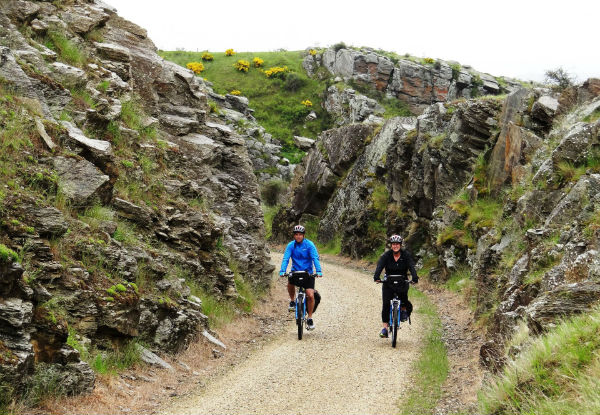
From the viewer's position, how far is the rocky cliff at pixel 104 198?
25.2 feet

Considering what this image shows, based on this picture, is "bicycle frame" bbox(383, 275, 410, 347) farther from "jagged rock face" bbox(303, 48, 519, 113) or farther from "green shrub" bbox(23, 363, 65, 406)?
"jagged rock face" bbox(303, 48, 519, 113)

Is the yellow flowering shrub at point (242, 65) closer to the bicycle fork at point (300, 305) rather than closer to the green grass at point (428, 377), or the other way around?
the green grass at point (428, 377)

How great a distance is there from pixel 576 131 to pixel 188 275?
977cm

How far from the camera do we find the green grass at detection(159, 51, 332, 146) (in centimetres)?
6400

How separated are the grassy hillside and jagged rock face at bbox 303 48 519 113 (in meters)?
6.19

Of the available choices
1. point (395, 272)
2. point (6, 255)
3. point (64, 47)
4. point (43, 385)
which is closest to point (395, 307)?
point (395, 272)

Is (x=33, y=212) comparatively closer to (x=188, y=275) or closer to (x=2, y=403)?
(x=2, y=403)

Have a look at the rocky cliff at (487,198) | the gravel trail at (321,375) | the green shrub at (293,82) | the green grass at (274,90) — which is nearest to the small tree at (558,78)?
the rocky cliff at (487,198)

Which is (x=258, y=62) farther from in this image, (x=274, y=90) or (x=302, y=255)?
(x=302, y=255)

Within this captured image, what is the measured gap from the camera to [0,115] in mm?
9820

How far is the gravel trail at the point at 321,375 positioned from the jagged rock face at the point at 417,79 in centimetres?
5033

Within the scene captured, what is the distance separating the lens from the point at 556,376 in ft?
16.9

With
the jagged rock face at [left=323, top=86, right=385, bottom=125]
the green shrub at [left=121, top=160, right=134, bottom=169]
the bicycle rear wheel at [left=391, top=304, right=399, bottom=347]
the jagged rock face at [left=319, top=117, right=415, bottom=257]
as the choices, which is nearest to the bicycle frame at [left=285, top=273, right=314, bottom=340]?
the bicycle rear wheel at [left=391, top=304, right=399, bottom=347]

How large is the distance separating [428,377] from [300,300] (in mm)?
3816
